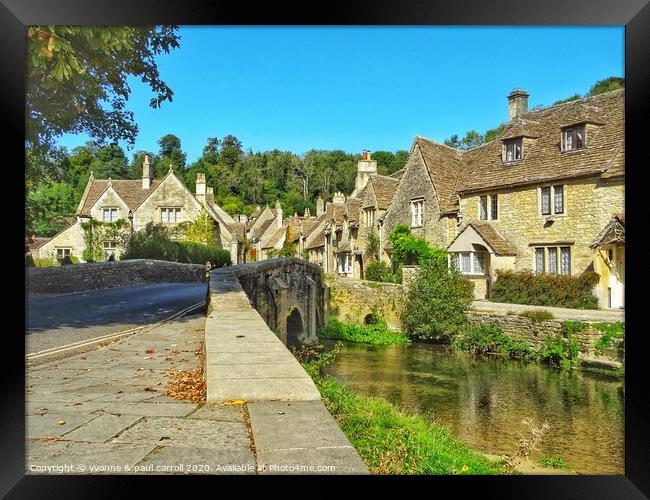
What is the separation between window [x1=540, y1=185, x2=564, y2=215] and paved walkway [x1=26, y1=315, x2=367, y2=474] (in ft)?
43.7

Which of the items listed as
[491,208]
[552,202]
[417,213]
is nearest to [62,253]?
[552,202]

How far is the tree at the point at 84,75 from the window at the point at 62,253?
168 inches

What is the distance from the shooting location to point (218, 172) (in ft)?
39.8

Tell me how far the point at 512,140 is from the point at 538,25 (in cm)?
1399

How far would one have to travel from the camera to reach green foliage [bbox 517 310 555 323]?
13.1 meters

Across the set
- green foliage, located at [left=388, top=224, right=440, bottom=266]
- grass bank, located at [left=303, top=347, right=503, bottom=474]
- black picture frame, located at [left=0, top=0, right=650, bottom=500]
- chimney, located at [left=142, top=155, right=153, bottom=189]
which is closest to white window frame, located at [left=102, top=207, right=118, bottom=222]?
chimney, located at [left=142, top=155, right=153, bottom=189]

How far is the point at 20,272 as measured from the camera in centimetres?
376

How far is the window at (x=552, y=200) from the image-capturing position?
1460cm

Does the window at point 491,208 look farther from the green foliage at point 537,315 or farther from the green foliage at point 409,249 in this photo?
the green foliage at point 537,315

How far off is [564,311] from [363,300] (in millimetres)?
9342

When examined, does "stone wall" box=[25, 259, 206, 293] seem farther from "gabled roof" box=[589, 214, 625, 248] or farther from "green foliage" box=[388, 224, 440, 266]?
"gabled roof" box=[589, 214, 625, 248]

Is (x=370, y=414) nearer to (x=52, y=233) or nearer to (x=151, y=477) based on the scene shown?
(x=151, y=477)

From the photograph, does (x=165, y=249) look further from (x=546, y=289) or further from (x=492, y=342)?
(x=546, y=289)
